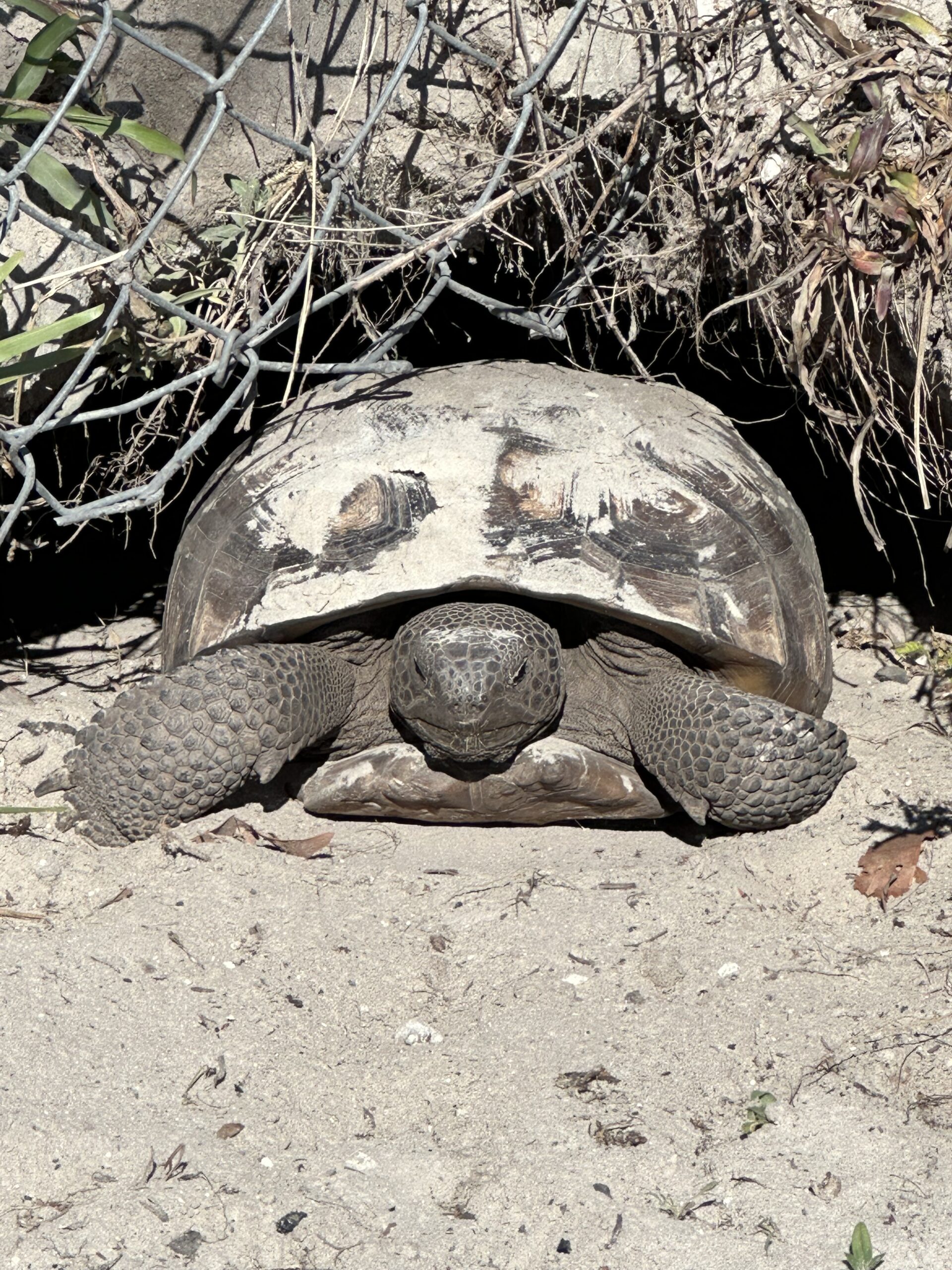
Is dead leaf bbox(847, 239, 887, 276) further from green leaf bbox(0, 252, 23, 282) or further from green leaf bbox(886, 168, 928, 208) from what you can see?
green leaf bbox(0, 252, 23, 282)

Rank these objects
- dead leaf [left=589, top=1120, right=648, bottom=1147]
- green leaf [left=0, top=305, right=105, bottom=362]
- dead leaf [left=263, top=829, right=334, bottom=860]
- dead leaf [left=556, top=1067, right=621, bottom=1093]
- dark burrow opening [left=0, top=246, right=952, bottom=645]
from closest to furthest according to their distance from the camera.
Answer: dead leaf [left=589, top=1120, right=648, bottom=1147], dead leaf [left=556, top=1067, right=621, bottom=1093], green leaf [left=0, top=305, right=105, bottom=362], dead leaf [left=263, top=829, right=334, bottom=860], dark burrow opening [left=0, top=246, right=952, bottom=645]

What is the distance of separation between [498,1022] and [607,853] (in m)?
0.90

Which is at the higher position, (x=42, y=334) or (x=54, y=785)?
(x=42, y=334)

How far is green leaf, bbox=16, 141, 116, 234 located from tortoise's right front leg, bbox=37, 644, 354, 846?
3.83 ft

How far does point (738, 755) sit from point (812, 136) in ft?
5.20

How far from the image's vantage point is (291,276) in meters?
3.53

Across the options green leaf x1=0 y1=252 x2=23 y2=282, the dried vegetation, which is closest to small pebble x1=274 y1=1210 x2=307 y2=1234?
the dried vegetation

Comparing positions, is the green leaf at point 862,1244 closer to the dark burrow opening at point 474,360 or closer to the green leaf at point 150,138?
the dark burrow opening at point 474,360

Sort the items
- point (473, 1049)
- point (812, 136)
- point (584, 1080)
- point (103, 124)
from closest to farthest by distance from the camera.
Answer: point (584, 1080)
point (473, 1049)
point (103, 124)
point (812, 136)

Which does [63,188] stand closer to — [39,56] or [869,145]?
[39,56]

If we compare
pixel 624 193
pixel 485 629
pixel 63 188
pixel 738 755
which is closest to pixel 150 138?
pixel 63 188

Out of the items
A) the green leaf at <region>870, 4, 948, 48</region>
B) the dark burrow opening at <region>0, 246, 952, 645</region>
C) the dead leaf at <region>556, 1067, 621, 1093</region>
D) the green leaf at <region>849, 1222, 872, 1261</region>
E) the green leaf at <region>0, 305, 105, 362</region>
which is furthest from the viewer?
the dark burrow opening at <region>0, 246, 952, 645</region>

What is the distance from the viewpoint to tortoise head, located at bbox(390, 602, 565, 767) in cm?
318

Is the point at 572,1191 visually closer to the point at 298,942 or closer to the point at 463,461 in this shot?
the point at 298,942
